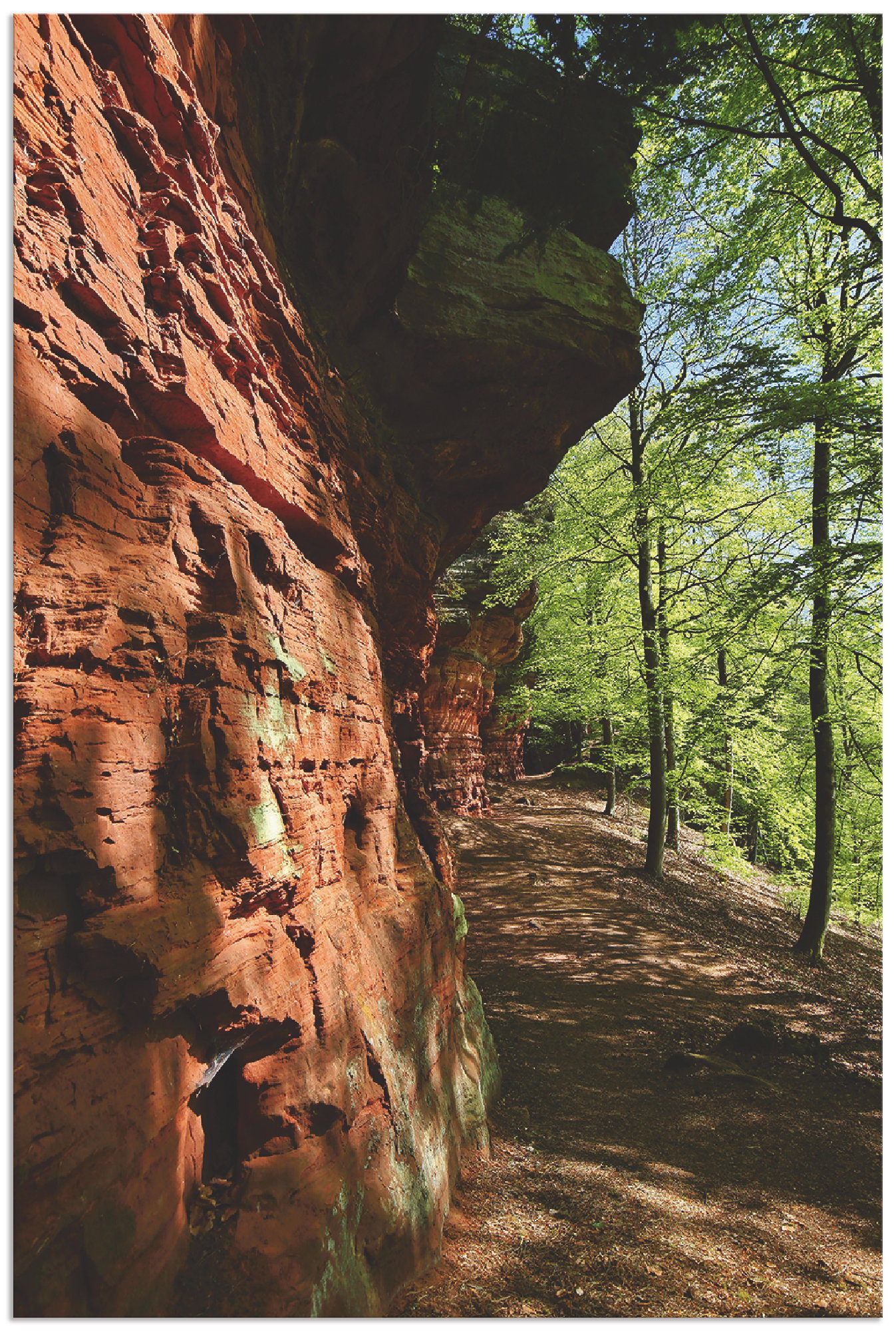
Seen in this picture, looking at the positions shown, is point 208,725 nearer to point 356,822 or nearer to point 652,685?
point 356,822

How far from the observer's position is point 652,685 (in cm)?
1440

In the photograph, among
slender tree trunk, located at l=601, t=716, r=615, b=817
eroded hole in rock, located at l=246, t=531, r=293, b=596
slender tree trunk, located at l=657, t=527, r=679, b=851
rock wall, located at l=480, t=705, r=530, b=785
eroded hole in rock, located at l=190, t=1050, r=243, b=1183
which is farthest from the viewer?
rock wall, located at l=480, t=705, r=530, b=785

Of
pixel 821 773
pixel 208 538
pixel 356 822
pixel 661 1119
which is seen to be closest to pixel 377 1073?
pixel 356 822

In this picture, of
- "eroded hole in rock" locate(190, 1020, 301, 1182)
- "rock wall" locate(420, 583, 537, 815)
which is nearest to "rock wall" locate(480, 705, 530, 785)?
"rock wall" locate(420, 583, 537, 815)

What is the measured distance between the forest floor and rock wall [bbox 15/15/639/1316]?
761 mm

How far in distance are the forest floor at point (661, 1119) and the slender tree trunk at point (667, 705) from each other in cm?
422

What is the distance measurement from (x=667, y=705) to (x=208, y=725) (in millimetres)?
13674

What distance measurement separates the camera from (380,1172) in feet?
11.6

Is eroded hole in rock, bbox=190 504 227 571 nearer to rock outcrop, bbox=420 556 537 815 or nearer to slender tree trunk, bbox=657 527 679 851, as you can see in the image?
slender tree trunk, bbox=657 527 679 851

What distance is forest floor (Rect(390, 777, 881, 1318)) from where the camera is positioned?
12.8ft

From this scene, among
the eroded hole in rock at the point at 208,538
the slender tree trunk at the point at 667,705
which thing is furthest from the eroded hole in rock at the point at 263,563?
the slender tree trunk at the point at 667,705

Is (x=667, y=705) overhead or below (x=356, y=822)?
overhead

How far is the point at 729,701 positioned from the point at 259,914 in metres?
10.3

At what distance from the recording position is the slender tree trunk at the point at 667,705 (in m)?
14.2
